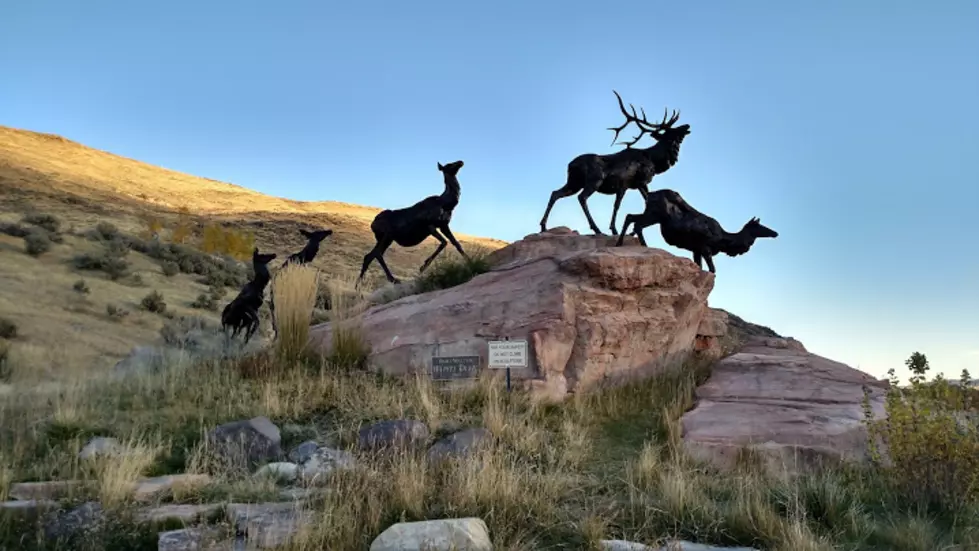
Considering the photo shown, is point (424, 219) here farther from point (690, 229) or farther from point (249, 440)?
point (249, 440)

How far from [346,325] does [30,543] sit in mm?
5861

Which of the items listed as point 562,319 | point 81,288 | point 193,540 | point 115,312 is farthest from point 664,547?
point 81,288

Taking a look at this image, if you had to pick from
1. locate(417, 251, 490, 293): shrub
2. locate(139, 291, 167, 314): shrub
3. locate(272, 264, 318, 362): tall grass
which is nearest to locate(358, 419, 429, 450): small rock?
locate(272, 264, 318, 362): tall grass

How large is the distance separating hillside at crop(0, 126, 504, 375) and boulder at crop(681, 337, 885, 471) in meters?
6.93

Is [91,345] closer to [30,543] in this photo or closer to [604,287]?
[604,287]

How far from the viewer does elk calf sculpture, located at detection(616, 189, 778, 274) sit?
479 inches

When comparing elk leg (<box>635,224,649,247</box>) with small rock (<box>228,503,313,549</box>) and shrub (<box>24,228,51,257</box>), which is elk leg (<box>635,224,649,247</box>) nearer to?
small rock (<box>228,503,313,549</box>)

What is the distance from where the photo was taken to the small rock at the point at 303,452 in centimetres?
640

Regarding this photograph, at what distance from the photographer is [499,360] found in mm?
8312

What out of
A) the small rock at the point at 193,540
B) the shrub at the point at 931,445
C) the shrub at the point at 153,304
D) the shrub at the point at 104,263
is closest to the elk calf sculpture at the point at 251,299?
the small rock at the point at 193,540

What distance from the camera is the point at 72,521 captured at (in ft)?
14.8

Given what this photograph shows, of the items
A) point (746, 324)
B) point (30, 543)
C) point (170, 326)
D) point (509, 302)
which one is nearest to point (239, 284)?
point (170, 326)

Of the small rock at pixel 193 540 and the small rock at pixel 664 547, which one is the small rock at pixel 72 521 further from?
the small rock at pixel 664 547

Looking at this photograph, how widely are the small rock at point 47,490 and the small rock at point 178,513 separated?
0.64 m
